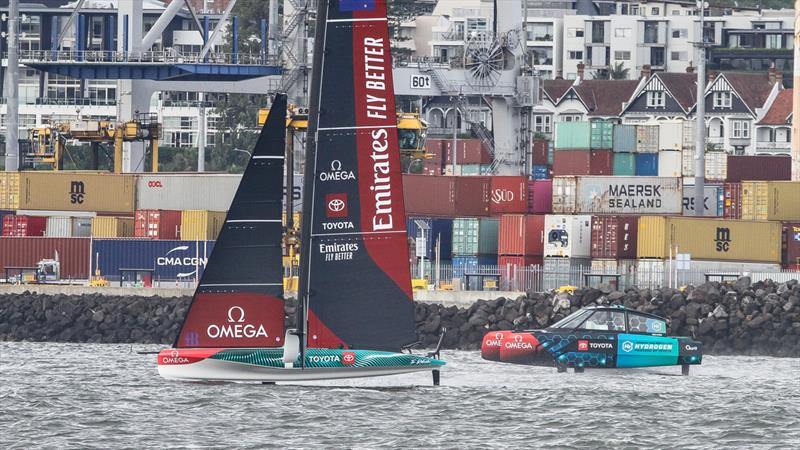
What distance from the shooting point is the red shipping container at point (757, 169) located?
8056 cm

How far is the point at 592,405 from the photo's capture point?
32.7 metres

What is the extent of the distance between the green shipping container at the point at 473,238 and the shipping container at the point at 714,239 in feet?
19.2

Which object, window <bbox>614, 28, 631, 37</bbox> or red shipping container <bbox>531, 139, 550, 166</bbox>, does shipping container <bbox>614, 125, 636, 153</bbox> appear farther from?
window <bbox>614, 28, 631, 37</bbox>

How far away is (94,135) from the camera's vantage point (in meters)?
71.6

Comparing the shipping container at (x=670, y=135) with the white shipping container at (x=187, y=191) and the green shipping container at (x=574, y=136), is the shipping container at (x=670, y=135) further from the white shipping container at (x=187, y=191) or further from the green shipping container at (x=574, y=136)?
the white shipping container at (x=187, y=191)

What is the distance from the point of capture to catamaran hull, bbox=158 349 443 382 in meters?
31.1

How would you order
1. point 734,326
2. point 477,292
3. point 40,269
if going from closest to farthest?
point 734,326
point 477,292
point 40,269

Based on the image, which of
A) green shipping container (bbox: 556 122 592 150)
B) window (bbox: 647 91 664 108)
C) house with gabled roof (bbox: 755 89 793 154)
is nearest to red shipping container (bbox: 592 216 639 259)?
green shipping container (bbox: 556 122 592 150)

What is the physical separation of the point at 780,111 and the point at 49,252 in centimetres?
6755

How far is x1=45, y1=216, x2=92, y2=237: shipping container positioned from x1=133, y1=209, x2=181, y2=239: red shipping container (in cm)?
317

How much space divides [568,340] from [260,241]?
29.0 feet

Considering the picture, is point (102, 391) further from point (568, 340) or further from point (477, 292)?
point (477, 292)

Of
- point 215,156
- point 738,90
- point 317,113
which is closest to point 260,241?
point 317,113

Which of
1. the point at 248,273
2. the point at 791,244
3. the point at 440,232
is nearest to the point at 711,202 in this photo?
the point at 791,244
